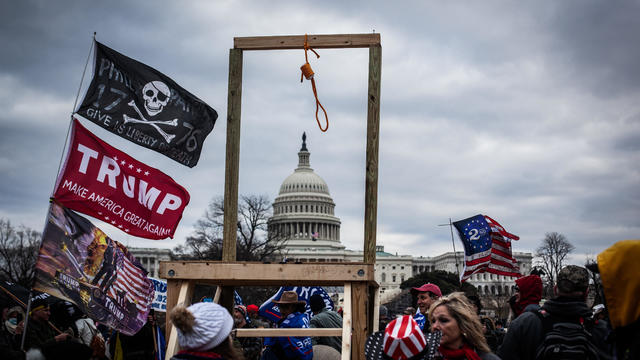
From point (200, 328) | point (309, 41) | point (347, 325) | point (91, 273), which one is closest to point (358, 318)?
point (347, 325)

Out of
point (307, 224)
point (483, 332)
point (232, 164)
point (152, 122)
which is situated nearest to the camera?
point (483, 332)

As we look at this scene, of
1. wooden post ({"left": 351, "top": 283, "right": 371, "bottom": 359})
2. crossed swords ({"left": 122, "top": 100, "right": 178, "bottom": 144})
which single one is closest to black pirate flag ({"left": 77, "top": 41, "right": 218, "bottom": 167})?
crossed swords ({"left": 122, "top": 100, "right": 178, "bottom": 144})

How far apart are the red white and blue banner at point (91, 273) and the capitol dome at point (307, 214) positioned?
111 m

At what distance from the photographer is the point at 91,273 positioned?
5.83 metres

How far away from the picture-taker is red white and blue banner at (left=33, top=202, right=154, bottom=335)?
5.50 m

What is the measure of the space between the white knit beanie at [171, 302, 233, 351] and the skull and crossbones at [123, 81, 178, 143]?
336 cm

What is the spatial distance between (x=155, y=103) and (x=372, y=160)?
2.54 m

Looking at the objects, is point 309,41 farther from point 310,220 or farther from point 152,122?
point 310,220

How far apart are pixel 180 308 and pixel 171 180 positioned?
3317 millimetres

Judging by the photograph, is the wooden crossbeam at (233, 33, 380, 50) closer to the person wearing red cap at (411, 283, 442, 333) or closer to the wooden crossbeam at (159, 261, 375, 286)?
the wooden crossbeam at (159, 261, 375, 286)

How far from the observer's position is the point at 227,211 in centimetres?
556

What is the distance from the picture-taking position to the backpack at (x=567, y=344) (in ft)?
14.1

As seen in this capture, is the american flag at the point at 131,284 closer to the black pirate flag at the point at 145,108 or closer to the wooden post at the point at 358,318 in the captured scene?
the black pirate flag at the point at 145,108

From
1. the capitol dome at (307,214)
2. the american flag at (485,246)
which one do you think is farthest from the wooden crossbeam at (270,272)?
the capitol dome at (307,214)
